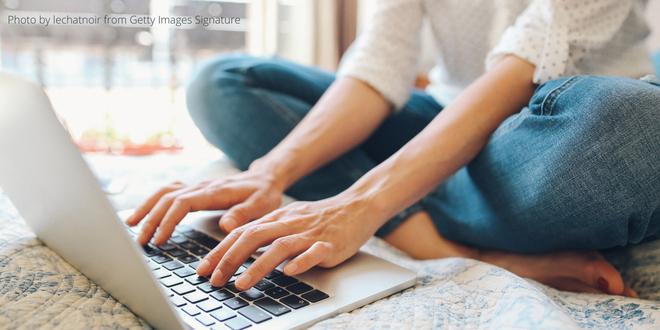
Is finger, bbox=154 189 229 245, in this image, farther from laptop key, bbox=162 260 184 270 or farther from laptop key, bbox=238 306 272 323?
laptop key, bbox=238 306 272 323

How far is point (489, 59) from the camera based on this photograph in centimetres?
78

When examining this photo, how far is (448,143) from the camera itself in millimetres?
646

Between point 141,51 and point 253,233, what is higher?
point 141,51

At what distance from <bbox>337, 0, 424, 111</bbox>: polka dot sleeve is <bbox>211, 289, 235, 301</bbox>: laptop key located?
23.1 inches

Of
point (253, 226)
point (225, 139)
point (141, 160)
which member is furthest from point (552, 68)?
point (141, 160)

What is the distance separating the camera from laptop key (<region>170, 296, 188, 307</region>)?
42 centimetres

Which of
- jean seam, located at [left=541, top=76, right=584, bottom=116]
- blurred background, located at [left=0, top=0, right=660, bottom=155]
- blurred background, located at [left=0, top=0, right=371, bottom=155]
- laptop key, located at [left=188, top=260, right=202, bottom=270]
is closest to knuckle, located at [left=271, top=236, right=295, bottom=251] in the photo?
laptop key, located at [left=188, top=260, right=202, bottom=270]

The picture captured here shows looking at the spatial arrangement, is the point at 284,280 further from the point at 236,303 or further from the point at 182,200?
the point at 182,200

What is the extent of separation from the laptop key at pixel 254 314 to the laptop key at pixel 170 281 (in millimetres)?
96

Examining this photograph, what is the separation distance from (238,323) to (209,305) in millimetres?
45

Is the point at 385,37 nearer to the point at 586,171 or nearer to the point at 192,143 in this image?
the point at 586,171

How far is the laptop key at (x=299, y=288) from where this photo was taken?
0.45 meters

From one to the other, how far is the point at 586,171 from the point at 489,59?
33 centimetres

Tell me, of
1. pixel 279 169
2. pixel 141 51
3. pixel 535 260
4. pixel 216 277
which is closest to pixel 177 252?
pixel 216 277
